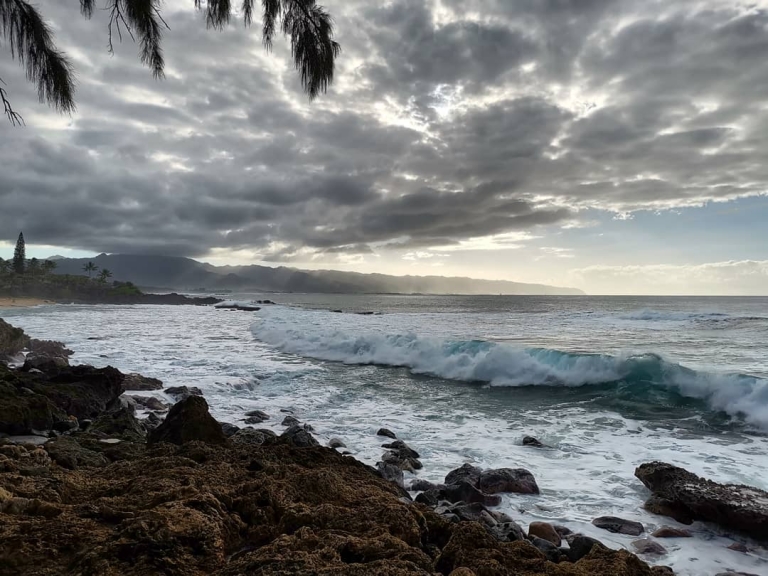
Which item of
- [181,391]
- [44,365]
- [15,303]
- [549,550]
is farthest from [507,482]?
[15,303]

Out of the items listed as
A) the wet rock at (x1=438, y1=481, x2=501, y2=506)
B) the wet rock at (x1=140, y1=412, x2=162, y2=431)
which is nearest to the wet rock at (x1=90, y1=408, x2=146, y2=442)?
the wet rock at (x1=140, y1=412, x2=162, y2=431)

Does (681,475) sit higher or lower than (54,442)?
lower

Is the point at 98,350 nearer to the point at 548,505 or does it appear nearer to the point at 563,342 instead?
the point at 548,505

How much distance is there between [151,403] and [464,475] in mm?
7156

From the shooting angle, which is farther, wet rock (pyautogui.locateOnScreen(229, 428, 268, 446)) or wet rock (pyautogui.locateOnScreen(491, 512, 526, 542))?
wet rock (pyautogui.locateOnScreen(229, 428, 268, 446))

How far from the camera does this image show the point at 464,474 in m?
6.14

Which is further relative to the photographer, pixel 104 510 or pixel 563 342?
pixel 563 342

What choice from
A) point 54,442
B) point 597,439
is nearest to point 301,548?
point 54,442

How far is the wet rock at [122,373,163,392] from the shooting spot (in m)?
11.4

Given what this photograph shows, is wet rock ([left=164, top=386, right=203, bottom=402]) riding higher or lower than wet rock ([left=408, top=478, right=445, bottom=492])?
lower

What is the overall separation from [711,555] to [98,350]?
20538 millimetres

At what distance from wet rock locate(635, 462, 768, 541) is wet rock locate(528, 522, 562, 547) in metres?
1.73

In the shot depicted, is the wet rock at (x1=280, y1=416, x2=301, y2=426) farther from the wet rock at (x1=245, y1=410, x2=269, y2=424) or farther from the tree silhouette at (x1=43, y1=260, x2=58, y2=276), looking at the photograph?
the tree silhouette at (x1=43, y1=260, x2=58, y2=276)

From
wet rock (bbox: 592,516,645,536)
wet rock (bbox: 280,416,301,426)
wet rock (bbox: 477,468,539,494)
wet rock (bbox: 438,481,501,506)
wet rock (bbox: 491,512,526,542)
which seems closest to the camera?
wet rock (bbox: 491,512,526,542)
